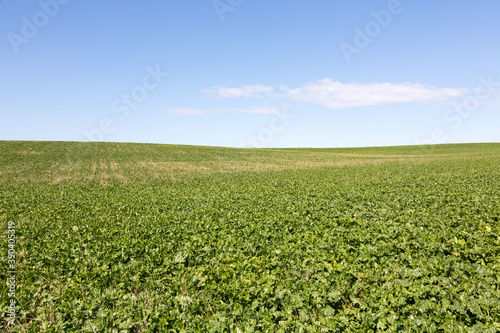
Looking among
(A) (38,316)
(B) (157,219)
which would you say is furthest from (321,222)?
(A) (38,316)

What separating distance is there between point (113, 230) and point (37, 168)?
40827 mm

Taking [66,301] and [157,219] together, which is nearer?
[66,301]

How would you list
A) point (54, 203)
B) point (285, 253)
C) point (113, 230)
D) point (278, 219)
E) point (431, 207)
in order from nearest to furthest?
point (285, 253), point (113, 230), point (278, 219), point (431, 207), point (54, 203)

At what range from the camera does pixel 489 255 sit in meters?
7.33

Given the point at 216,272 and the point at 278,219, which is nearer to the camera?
the point at 216,272

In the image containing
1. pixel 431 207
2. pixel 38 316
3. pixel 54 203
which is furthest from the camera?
pixel 54 203

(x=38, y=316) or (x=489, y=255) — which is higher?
(x=489, y=255)

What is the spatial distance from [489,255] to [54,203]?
21.2 meters

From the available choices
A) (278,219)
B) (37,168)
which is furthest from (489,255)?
(37,168)

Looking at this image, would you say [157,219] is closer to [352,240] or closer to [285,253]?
[285,253]

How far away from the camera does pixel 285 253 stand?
7.77m

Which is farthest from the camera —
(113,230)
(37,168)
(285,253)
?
(37,168)

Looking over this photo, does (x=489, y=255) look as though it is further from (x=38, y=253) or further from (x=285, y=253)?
(x=38, y=253)

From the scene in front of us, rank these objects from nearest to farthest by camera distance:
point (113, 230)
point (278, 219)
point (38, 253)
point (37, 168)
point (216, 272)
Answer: point (216, 272) < point (38, 253) < point (113, 230) < point (278, 219) < point (37, 168)
